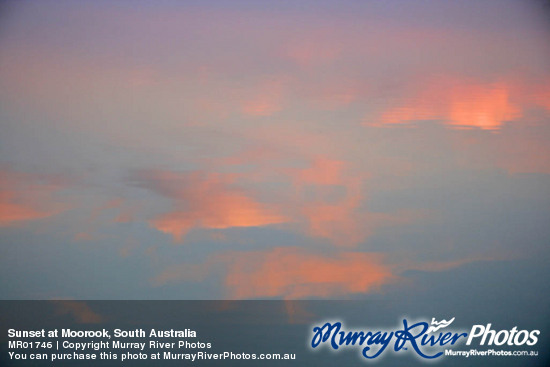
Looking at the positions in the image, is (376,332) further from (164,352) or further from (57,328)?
(57,328)

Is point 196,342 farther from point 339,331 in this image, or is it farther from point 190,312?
point 339,331

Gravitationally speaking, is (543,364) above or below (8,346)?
below

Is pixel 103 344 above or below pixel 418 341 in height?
above

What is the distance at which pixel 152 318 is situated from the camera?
397cm

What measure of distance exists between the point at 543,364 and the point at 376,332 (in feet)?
3.66

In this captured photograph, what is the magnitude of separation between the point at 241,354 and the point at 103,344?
0.91 m

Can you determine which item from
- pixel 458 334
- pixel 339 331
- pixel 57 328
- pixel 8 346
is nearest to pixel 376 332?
pixel 339 331

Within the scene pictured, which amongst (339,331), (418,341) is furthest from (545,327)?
(339,331)

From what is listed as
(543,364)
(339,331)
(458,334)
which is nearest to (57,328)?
(339,331)

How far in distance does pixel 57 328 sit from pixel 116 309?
416 mm

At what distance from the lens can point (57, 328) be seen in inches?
156

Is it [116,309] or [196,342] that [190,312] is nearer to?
[196,342]

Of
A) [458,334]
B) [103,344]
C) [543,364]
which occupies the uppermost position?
[103,344]

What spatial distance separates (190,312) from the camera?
13.1 feet
